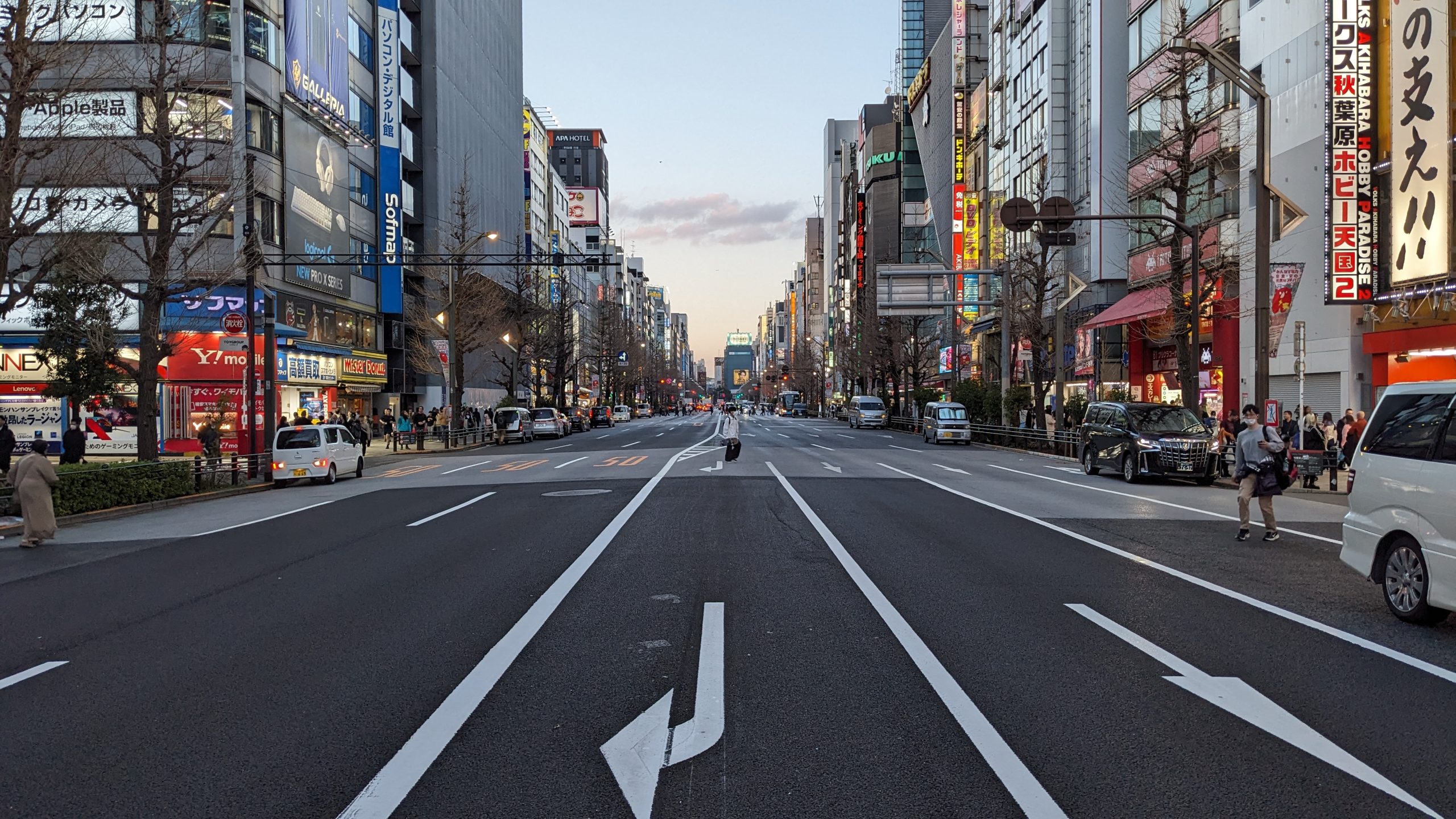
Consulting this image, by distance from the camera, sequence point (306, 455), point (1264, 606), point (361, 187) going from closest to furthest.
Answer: point (1264, 606) → point (306, 455) → point (361, 187)

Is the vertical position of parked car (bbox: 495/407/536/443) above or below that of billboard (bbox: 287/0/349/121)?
below

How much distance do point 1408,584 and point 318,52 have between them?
147 ft

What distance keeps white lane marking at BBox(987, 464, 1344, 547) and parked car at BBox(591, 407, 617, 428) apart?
179 ft

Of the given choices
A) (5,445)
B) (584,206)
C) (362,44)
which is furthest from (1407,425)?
(584,206)

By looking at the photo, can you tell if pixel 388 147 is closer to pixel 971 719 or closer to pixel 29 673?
pixel 29 673

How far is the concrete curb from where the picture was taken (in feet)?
52.6

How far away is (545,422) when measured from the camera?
172 feet

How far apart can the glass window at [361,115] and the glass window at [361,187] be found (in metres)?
1.96

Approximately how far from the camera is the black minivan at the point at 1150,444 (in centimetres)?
2127

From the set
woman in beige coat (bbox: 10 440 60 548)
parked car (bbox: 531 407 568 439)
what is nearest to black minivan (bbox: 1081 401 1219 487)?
woman in beige coat (bbox: 10 440 60 548)

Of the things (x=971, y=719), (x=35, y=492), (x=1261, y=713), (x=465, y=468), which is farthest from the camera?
(x=465, y=468)

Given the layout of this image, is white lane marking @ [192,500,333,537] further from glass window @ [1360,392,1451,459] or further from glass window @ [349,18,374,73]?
glass window @ [349,18,374,73]

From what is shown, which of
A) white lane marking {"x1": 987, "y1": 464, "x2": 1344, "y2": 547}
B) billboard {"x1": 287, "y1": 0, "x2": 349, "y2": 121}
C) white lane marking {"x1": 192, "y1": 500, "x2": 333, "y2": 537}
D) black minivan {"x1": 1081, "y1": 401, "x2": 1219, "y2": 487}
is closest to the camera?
white lane marking {"x1": 987, "y1": 464, "x2": 1344, "y2": 547}

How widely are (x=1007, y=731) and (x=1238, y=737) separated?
1.20m
